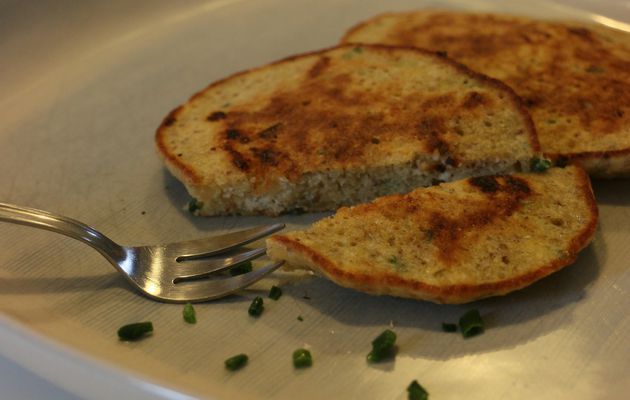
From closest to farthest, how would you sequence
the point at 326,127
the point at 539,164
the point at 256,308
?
the point at 256,308 → the point at 539,164 → the point at 326,127

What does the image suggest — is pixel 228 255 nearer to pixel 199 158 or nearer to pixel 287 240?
pixel 287 240

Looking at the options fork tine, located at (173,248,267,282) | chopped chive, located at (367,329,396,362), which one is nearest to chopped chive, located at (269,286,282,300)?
fork tine, located at (173,248,267,282)

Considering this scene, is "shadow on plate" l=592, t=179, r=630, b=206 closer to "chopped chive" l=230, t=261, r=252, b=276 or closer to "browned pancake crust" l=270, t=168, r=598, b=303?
"browned pancake crust" l=270, t=168, r=598, b=303

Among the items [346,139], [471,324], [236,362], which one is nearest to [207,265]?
[236,362]

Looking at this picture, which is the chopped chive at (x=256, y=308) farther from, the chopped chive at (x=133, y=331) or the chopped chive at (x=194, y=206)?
the chopped chive at (x=194, y=206)

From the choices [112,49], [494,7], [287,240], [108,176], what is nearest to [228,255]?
[287,240]

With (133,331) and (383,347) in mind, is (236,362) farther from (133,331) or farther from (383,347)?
(383,347)
